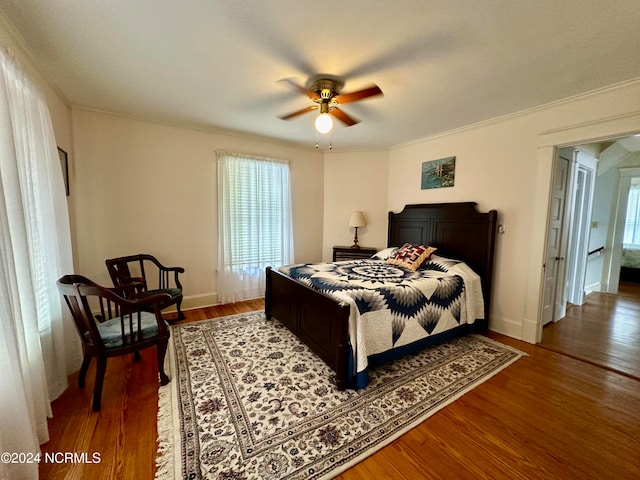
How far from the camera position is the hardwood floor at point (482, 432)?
1435 mm

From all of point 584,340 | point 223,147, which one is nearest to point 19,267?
point 223,147

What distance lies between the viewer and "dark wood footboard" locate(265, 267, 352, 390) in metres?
2.02

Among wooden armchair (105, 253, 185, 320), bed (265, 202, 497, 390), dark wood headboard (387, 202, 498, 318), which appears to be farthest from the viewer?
dark wood headboard (387, 202, 498, 318)

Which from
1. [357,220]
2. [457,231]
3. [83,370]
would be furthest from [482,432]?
[357,220]

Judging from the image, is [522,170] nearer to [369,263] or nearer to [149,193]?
[369,263]

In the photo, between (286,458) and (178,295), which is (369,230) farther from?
(286,458)

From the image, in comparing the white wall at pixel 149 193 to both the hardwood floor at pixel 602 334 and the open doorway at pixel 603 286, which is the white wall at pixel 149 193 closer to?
the open doorway at pixel 603 286

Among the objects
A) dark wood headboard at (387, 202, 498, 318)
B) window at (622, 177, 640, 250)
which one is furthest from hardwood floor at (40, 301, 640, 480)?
window at (622, 177, 640, 250)

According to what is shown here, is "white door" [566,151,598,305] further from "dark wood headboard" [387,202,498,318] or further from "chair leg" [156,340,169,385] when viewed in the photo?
"chair leg" [156,340,169,385]

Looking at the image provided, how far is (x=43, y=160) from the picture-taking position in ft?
6.52

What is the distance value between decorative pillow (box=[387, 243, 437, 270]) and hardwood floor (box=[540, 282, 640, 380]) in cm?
153

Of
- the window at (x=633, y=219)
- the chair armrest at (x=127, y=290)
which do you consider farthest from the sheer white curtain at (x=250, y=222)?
the window at (x=633, y=219)

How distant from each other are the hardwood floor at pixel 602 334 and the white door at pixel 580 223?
1.09 feet

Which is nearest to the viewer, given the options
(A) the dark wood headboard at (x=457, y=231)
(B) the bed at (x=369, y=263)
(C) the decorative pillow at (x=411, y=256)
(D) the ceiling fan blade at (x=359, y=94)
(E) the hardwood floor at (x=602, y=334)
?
(D) the ceiling fan blade at (x=359, y=94)
